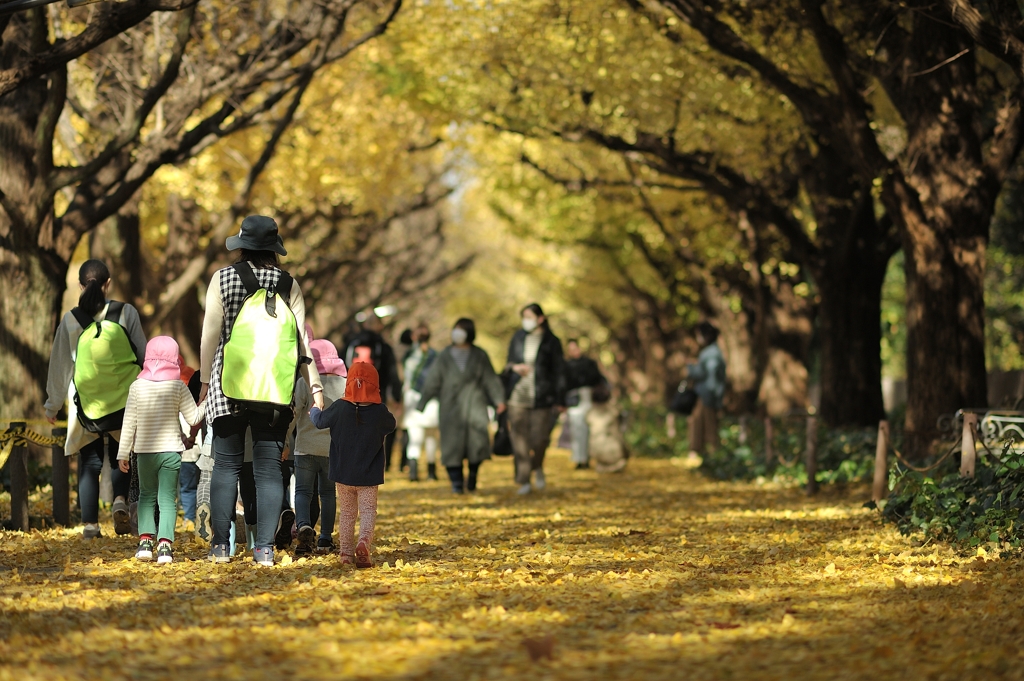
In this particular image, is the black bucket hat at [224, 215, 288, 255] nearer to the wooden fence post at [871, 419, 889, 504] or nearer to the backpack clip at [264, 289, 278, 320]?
the backpack clip at [264, 289, 278, 320]

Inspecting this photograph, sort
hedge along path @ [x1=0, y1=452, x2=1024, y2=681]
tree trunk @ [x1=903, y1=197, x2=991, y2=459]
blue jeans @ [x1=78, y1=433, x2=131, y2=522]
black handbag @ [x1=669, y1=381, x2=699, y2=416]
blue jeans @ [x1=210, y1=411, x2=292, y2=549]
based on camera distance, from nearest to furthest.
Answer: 1. hedge along path @ [x1=0, y1=452, x2=1024, y2=681]
2. blue jeans @ [x1=210, y1=411, x2=292, y2=549]
3. blue jeans @ [x1=78, y1=433, x2=131, y2=522]
4. tree trunk @ [x1=903, y1=197, x2=991, y2=459]
5. black handbag @ [x1=669, y1=381, x2=699, y2=416]

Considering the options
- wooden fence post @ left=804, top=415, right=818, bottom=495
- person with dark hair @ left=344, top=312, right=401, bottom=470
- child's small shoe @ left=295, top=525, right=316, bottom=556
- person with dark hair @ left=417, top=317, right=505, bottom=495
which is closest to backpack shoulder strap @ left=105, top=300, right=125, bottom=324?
child's small shoe @ left=295, top=525, right=316, bottom=556

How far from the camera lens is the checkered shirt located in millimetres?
7785

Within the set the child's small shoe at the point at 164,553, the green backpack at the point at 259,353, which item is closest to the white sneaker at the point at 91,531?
the child's small shoe at the point at 164,553

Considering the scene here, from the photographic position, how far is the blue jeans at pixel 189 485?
1013cm

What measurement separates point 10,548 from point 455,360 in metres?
6.76

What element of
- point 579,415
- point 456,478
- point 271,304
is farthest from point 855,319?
point 271,304

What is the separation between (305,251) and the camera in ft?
122

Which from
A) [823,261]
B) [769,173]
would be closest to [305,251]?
[769,173]

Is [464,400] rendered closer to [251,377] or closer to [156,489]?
[156,489]

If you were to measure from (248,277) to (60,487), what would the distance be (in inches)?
139

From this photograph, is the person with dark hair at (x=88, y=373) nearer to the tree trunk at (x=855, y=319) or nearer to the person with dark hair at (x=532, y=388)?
the person with dark hair at (x=532, y=388)

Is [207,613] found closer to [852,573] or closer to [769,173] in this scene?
[852,573]

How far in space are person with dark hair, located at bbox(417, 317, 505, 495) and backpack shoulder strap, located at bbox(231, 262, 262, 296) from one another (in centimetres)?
692
